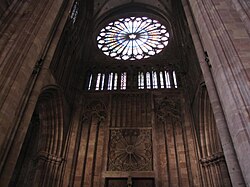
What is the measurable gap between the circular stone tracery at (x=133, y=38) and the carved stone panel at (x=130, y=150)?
5250mm

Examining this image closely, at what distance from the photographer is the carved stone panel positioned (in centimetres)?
1005

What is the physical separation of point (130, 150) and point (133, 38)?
788 cm

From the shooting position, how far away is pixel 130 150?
10.5 meters

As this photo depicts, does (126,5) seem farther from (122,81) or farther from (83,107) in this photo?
(83,107)

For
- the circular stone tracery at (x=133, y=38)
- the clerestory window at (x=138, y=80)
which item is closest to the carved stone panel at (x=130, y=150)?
the clerestory window at (x=138, y=80)

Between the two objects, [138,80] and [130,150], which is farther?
[138,80]

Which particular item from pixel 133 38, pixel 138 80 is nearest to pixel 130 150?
pixel 138 80

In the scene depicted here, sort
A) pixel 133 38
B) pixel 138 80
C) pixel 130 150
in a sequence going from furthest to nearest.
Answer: pixel 133 38, pixel 138 80, pixel 130 150

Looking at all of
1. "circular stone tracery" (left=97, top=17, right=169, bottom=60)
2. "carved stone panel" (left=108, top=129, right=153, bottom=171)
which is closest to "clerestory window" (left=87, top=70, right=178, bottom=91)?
"circular stone tracery" (left=97, top=17, right=169, bottom=60)

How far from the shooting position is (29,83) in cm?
636

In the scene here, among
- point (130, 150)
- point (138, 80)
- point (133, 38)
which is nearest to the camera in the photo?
point (130, 150)

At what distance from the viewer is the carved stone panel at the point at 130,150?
33.0 ft

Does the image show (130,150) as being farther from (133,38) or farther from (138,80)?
(133,38)

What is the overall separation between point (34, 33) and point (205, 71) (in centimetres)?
453
